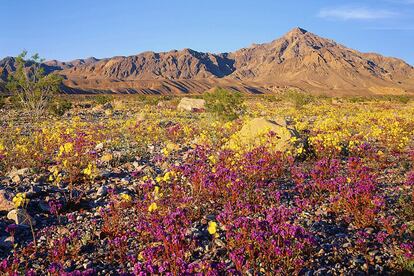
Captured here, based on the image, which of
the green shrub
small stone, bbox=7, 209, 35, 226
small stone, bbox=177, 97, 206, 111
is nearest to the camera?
small stone, bbox=7, 209, 35, 226

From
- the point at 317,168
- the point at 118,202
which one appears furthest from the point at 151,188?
the point at 317,168

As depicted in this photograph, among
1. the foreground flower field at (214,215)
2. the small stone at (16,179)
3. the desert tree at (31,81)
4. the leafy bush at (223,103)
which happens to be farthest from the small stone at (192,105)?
the small stone at (16,179)

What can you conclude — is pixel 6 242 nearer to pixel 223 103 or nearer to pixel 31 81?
pixel 223 103

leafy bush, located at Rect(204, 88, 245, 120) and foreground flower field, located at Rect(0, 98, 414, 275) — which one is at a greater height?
leafy bush, located at Rect(204, 88, 245, 120)

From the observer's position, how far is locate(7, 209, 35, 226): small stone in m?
6.24

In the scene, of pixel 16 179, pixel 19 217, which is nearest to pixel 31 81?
pixel 16 179

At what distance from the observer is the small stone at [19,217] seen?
6245 mm

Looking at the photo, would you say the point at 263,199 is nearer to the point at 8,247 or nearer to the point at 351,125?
the point at 8,247

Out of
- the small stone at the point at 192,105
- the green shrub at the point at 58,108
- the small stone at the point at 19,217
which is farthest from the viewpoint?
the small stone at the point at 192,105

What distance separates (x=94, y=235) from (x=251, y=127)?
6897 millimetres

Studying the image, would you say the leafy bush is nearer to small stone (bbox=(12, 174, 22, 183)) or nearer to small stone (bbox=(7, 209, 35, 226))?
small stone (bbox=(12, 174, 22, 183))

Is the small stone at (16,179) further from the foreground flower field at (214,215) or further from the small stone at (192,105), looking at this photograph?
the small stone at (192,105)

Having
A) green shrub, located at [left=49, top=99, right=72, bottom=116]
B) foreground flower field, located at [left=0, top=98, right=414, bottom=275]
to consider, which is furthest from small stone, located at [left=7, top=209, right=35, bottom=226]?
green shrub, located at [left=49, top=99, right=72, bottom=116]

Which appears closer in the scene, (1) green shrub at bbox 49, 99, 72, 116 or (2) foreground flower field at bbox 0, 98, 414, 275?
(2) foreground flower field at bbox 0, 98, 414, 275
